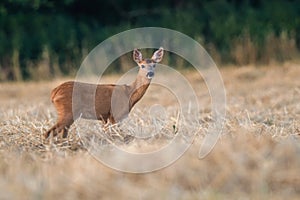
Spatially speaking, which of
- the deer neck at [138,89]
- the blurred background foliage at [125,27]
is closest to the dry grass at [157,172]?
the deer neck at [138,89]

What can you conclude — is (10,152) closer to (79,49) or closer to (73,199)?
(73,199)

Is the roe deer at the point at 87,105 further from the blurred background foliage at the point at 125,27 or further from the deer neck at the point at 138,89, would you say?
the blurred background foliage at the point at 125,27

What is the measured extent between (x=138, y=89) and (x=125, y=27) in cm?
1166

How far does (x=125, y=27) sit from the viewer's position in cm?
1961

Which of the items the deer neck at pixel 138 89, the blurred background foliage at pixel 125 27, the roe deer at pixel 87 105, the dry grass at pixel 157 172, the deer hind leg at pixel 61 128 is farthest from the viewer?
the blurred background foliage at pixel 125 27

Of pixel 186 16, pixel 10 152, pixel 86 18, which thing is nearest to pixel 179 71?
pixel 186 16

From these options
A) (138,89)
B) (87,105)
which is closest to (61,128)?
(87,105)

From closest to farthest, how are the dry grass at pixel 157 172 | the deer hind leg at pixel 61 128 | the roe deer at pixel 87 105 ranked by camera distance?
the dry grass at pixel 157 172 < the deer hind leg at pixel 61 128 < the roe deer at pixel 87 105

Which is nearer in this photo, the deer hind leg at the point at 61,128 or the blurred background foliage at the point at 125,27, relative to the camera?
the deer hind leg at the point at 61,128

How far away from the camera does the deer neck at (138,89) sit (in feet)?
26.4

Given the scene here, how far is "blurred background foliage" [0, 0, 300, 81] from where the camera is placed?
1786cm

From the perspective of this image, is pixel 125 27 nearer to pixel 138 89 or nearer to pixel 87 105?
pixel 138 89

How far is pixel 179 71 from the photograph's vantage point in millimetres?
16953

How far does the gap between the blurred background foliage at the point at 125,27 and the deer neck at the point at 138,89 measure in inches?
371
